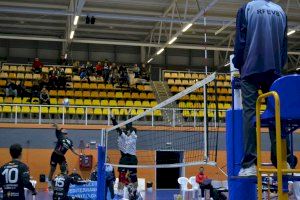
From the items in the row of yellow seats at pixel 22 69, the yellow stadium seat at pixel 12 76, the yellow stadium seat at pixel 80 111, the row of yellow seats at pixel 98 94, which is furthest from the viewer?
the row of yellow seats at pixel 22 69

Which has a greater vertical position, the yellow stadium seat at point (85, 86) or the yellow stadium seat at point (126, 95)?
the yellow stadium seat at point (85, 86)

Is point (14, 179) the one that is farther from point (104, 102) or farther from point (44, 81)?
point (44, 81)

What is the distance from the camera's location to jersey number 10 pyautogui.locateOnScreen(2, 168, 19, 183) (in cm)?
662

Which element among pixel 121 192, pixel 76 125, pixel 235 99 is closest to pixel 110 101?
pixel 76 125

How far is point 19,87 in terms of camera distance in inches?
1004

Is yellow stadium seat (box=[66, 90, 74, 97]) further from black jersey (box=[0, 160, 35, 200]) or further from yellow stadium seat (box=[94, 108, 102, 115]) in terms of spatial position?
black jersey (box=[0, 160, 35, 200])

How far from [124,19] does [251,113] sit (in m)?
23.1

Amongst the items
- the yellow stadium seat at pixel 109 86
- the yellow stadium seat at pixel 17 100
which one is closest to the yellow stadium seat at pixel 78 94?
the yellow stadium seat at pixel 109 86

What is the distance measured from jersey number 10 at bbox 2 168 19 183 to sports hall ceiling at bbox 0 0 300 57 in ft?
50.4

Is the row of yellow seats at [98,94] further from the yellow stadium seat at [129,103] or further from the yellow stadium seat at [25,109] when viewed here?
the yellow stadium seat at [25,109]

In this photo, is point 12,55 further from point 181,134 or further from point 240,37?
point 240,37

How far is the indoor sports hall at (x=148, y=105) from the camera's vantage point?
4289 mm

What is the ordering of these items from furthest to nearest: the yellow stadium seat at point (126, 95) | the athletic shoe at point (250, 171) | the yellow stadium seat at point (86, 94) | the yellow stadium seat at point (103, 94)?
the yellow stadium seat at point (126, 95) < the yellow stadium seat at point (103, 94) < the yellow stadium seat at point (86, 94) < the athletic shoe at point (250, 171)

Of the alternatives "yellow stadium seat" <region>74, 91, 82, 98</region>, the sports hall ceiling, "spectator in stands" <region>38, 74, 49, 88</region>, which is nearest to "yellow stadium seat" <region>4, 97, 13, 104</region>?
"spectator in stands" <region>38, 74, 49, 88</region>
